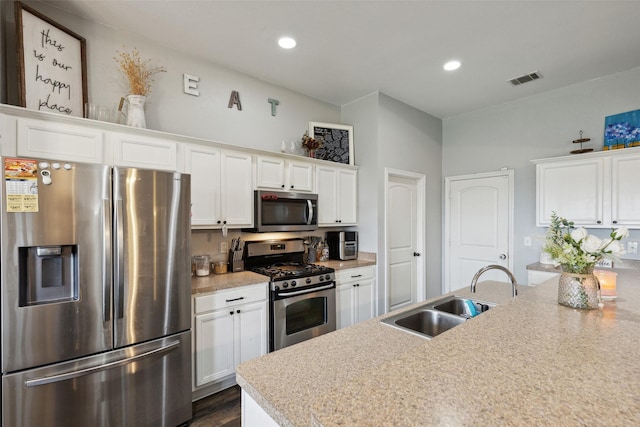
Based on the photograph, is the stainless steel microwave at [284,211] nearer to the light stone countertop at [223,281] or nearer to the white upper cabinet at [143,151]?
the light stone countertop at [223,281]

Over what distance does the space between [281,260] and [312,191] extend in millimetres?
859

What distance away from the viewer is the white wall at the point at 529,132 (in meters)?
3.23

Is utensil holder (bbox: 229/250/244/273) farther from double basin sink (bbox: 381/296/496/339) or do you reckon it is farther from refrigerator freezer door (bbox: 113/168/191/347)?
double basin sink (bbox: 381/296/496/339)

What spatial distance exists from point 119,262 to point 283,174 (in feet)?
5.72

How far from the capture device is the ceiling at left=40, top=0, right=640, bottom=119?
2174 millimetres

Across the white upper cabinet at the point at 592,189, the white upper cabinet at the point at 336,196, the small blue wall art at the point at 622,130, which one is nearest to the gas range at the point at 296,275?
the white upper cabinet at the point at 336,196

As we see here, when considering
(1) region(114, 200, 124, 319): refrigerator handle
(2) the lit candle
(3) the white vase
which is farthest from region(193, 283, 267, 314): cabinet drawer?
(2) the lit candle

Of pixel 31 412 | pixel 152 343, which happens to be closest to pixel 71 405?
pixel 31 412

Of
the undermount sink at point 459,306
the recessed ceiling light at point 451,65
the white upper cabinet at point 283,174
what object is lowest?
the undermount sink at point 459,306

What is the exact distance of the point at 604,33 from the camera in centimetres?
247

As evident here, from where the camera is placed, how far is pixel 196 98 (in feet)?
9.52

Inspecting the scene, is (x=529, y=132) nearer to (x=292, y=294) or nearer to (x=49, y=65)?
(x=292, y=294)

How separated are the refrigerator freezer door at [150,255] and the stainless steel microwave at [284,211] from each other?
2.97 ft

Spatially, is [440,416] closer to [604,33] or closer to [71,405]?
[71,405]
